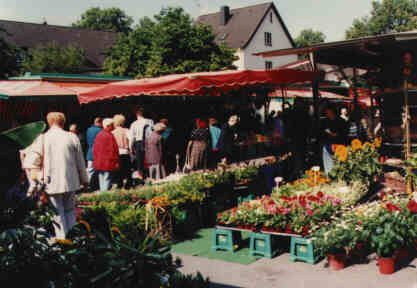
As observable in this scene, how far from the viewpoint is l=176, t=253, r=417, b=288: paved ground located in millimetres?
4719

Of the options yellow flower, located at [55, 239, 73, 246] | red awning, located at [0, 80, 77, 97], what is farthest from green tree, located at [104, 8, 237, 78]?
yellow flower, located at [55, 239, 73, 246]

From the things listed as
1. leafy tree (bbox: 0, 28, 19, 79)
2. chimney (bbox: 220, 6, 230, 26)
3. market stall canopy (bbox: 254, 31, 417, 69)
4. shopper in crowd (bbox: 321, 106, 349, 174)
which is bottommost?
shopper in crowd (bbox: 321, 106, 349, 174)

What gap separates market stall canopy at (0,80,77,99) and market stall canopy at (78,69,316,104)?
2.88 metres

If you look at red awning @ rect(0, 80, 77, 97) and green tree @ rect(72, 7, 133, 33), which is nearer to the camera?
red awning @ rect(0, 80, 77, 97)

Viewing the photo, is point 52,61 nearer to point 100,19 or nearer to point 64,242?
point 64,242

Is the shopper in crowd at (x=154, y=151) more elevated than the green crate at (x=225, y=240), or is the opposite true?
the shopper in crowd at (x=154, y=151)

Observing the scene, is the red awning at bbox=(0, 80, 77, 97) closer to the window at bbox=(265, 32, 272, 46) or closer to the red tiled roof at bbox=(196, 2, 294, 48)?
the red tiled roof at bbox=(196, 2, 294, 48)

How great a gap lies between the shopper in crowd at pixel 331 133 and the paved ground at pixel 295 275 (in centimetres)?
364

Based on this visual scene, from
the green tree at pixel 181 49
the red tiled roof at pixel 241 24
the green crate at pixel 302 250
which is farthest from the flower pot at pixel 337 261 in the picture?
the red tiled roof at pixel 241 24

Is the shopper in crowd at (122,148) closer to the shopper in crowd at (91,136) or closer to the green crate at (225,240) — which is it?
the shopper in crowd at (91,136)

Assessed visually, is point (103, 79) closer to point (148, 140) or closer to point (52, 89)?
point (52, 89)

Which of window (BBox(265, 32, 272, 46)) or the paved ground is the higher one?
window (BBox(265, 32, 272, 46))

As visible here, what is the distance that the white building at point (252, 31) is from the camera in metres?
38.2

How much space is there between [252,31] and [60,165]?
114ft
